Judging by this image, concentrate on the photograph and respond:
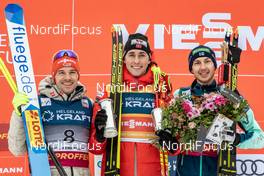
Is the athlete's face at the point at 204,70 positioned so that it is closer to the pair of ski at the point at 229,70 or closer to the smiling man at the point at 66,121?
the pair of ski at the point at 229,70

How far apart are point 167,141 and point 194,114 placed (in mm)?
256

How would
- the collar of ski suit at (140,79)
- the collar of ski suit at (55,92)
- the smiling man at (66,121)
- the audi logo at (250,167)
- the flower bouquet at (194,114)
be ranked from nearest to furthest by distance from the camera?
the flower bouquet at (194,114), the smiling man at (66,121), the collar of ski suit at (55,92), the collar of ski suit at (140,79), the audi logo at (250,167)

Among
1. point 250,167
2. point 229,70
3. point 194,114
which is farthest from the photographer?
point 250,167

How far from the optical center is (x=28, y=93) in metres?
3.38

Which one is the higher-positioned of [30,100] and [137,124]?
[30,100]

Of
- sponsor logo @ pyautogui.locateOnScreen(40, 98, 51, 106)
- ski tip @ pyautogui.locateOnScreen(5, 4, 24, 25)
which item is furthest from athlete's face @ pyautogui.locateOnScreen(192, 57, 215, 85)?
ski tip @ pyautogui.locateOnScreen(5, 4, 24, 25)

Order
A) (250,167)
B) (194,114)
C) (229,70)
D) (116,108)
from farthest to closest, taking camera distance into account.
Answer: (250,167) → (229,70) → (116,108) → (194,114)

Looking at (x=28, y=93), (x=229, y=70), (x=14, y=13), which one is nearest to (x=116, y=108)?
(x=28, y=93)

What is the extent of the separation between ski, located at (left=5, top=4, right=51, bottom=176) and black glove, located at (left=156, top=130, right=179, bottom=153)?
0.76 meters

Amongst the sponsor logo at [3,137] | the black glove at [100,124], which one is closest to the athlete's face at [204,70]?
the black glove at [100,124]

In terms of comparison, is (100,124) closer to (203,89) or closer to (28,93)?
(28,93)

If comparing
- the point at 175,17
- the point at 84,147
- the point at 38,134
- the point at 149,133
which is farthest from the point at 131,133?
the point at 175,17

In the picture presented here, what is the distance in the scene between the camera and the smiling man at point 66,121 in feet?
10.9

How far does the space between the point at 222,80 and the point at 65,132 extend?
1173mm
